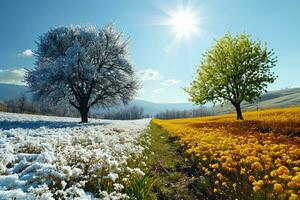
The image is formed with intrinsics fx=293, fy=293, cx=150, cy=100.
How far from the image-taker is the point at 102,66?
38031mm

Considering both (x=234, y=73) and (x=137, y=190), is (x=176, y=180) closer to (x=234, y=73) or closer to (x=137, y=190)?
(x=137, y=190)

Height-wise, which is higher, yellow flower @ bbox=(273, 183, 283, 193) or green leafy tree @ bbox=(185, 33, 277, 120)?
green leafy tree @ bbox=(185, 33, 277, 120)

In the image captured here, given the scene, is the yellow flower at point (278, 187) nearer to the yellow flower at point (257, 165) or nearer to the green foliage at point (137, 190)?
the yellow flower at point (257, 165)

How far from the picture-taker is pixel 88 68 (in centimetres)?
3294

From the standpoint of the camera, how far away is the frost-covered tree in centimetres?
A: 3338

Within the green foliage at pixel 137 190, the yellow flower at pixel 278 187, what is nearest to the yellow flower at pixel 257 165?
the yellow flower at pixel 278 187

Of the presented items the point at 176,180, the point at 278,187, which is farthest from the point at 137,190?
the point at 176,180

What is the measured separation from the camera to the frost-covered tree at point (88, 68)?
33.4 m

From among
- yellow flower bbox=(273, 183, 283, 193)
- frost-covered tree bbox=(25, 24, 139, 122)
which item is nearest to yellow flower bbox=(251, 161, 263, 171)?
yellow flower bbox=(273, 183, 283, 193)

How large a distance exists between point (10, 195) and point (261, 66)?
3372 cm

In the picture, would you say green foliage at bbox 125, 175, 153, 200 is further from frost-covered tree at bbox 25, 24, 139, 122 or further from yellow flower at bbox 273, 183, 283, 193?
frost-covered tree at bbox 25, 24, 139, 122

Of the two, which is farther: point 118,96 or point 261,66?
point 118,96

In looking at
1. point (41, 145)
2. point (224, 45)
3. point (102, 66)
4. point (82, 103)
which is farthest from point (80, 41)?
point (41, 145)

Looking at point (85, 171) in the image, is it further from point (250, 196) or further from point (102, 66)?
point (102, 66)
